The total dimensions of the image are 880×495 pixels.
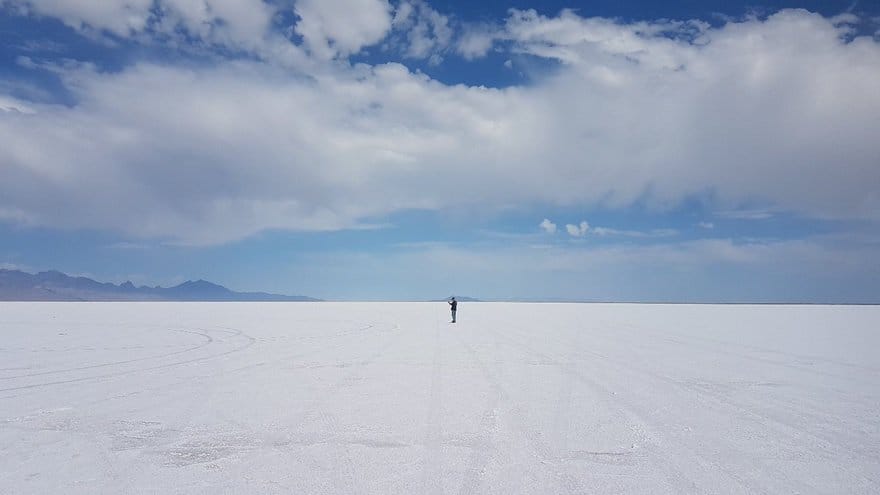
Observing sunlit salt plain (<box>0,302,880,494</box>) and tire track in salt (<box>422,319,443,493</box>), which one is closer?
tire track in salt (<box>422,319,443,493</box>)

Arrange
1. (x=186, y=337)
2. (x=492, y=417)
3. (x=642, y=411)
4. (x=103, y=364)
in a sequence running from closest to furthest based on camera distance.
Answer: (x=492, y=417) < (x=642, y=411) < (x=103, y=364) < (x=186, y=337)

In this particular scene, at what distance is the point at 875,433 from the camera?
7.51 meters

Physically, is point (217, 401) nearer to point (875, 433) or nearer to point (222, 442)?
point (222, 442)

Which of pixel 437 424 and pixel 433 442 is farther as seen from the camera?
pixel 437 424

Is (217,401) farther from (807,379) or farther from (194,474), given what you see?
(807,379)

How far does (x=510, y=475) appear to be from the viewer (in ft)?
18.6

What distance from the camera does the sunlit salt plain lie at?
5.61m

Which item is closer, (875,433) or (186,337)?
(875,433)

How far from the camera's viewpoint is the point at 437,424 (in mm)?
7809

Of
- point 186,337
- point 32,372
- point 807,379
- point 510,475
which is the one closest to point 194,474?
point 510,475

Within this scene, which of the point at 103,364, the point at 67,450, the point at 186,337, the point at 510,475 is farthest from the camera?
the point at 186,337

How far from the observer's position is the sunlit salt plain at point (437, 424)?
5605mm

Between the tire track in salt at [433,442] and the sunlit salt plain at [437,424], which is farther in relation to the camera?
the sunlit salt plain at [437,424]

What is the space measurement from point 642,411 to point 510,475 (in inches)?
158
